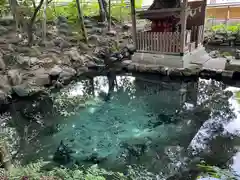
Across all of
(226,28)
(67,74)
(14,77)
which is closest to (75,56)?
(67,74)

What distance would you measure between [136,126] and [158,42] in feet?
16.5

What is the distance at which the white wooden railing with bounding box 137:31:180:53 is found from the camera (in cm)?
896

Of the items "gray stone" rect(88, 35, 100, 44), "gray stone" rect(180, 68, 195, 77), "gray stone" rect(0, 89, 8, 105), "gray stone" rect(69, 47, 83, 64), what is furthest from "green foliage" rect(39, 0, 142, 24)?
"gray stone" rect(180, 68, 195, 77)

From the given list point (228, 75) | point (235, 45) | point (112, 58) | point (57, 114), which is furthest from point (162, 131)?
point (235, 45)

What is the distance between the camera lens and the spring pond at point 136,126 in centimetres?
443

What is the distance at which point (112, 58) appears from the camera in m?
12.1

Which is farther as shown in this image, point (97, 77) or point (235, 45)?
point (235, 45)

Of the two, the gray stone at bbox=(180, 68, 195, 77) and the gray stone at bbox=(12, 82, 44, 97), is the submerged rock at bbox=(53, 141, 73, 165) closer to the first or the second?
the gray stone at bbox=(12, 82, 44, 97)

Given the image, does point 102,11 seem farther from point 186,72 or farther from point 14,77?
point 14,77

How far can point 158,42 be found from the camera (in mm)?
9383

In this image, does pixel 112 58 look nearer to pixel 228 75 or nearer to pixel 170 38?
pixel 170 38

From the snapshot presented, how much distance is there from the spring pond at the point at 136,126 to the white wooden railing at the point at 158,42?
1708mm

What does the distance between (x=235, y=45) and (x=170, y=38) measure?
7.24 metres

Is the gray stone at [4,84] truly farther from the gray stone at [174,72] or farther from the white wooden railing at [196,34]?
the white wooden railing at [196,34]
